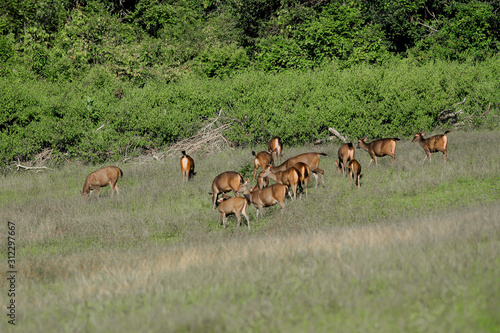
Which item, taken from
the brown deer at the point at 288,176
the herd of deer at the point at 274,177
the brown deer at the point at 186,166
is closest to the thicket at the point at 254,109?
the herd of deer at the point at 274,177

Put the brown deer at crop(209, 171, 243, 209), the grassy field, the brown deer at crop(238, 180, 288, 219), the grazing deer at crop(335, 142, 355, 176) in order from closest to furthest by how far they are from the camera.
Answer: the grassy field
the brown deer at crop(238, 180, 288, 219)
the brown deer at crop(209, 171, 243, 209)
the grazing deer at crop(335, 142, 355, 176)

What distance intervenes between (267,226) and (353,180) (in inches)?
133

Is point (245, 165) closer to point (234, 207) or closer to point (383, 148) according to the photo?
point (383, 148)

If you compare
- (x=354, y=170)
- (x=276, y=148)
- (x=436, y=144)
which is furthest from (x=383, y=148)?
(x=276, y=148)

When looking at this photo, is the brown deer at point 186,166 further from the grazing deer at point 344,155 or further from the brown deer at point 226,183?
the grazing deer at point 344,155

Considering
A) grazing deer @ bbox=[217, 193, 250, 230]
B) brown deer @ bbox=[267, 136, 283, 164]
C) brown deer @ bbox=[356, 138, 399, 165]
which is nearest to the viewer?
grazing deer @ bbox=[217, 193, 250, 230]

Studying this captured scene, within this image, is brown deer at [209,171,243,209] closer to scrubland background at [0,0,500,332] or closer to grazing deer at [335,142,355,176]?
scrubland background at [0,0,500,332]

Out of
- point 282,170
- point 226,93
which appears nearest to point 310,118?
point 226,93

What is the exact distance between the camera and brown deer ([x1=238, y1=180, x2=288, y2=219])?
37.7 ft

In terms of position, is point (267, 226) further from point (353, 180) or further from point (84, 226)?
point (84, 226)

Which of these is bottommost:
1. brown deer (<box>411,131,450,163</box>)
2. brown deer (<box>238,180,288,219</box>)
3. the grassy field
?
the grassy field

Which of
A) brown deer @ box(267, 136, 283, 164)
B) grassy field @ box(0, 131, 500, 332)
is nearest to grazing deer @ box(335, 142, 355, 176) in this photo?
grassy field @ box(0, 131, 500, 332)

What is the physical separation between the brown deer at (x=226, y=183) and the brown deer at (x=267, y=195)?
0.96m

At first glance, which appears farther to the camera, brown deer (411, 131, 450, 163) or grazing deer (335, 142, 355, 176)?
brown deer (411, 131, 450, 163)
